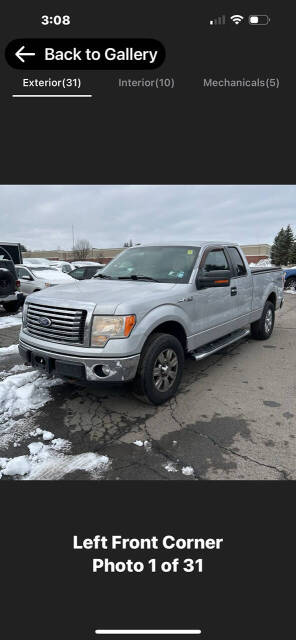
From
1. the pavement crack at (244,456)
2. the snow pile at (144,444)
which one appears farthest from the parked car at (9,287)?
the pavement crack at (244,456)

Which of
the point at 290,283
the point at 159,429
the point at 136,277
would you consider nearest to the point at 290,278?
the point at 290,283

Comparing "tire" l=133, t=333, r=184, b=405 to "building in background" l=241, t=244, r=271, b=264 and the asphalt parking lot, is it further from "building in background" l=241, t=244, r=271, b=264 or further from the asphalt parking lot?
"building in background" l=241, t=244, r=271, b=264

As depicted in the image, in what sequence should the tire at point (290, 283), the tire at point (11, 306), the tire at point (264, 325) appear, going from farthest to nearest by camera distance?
the tire at point (290, 283) < the tire at point (11, 306) < the tire at point (264, 325)

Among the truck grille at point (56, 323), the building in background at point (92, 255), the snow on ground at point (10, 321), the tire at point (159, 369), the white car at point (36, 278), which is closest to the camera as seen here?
the truck grille at point (56, 323)

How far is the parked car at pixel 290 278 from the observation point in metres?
15.0

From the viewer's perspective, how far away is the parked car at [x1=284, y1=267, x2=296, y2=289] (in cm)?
1498

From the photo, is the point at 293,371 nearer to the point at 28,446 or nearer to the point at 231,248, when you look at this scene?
the point at 231,248

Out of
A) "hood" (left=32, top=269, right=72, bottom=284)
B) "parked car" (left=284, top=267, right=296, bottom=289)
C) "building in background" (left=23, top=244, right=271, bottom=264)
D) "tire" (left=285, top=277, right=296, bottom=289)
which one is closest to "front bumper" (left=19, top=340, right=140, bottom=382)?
"hood" (left=32, top=269, right=72, bottom=284)

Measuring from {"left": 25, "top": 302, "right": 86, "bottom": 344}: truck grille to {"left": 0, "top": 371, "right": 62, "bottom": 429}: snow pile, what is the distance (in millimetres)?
779

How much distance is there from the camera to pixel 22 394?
12.1 feet

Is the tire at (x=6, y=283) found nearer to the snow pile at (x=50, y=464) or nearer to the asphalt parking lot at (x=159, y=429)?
the asphalt parking lot at (x=159, y=429)

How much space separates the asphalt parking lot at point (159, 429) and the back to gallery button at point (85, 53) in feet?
8.21
